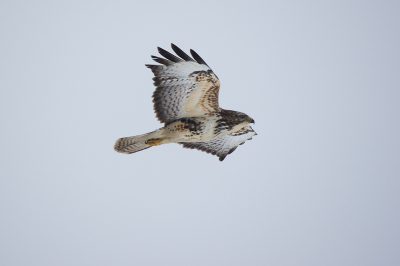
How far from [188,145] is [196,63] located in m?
2.11

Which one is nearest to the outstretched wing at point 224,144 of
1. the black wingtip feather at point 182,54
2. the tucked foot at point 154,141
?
the tucked foot at point 154,141

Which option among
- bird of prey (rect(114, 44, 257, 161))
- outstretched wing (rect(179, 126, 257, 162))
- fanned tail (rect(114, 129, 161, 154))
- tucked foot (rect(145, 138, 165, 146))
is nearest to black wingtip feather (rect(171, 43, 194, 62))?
bird of prey (rect(114, 44, 257, 161))

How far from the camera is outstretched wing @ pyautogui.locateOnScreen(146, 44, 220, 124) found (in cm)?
662

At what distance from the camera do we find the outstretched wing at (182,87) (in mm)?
6621

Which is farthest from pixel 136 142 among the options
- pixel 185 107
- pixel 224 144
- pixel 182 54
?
pixel 224 144

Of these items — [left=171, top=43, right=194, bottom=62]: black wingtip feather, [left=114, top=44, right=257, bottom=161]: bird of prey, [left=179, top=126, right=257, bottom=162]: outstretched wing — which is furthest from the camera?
[left=179, top=126, right=257, bottom=162]: outstretched wing

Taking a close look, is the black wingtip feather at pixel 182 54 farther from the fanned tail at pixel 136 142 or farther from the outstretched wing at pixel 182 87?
the fanned tail at pixel 136 142

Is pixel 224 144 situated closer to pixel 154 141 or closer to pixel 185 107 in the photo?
pixel 185 107

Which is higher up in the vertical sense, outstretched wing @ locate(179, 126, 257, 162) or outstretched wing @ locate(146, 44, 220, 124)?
outstretched wing @ locate(146, 44, 220, 124)

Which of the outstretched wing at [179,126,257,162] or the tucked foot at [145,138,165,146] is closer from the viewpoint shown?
the tucked foot at [145,138,165,146]

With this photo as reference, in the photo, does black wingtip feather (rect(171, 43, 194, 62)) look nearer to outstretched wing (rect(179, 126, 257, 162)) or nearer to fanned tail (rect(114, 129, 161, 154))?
fanned tail (rect(114, 129, 161, 154))

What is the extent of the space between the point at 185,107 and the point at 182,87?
416mm

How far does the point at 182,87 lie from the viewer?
22.5 feet

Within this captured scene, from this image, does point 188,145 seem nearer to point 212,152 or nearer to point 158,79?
point 212,152
